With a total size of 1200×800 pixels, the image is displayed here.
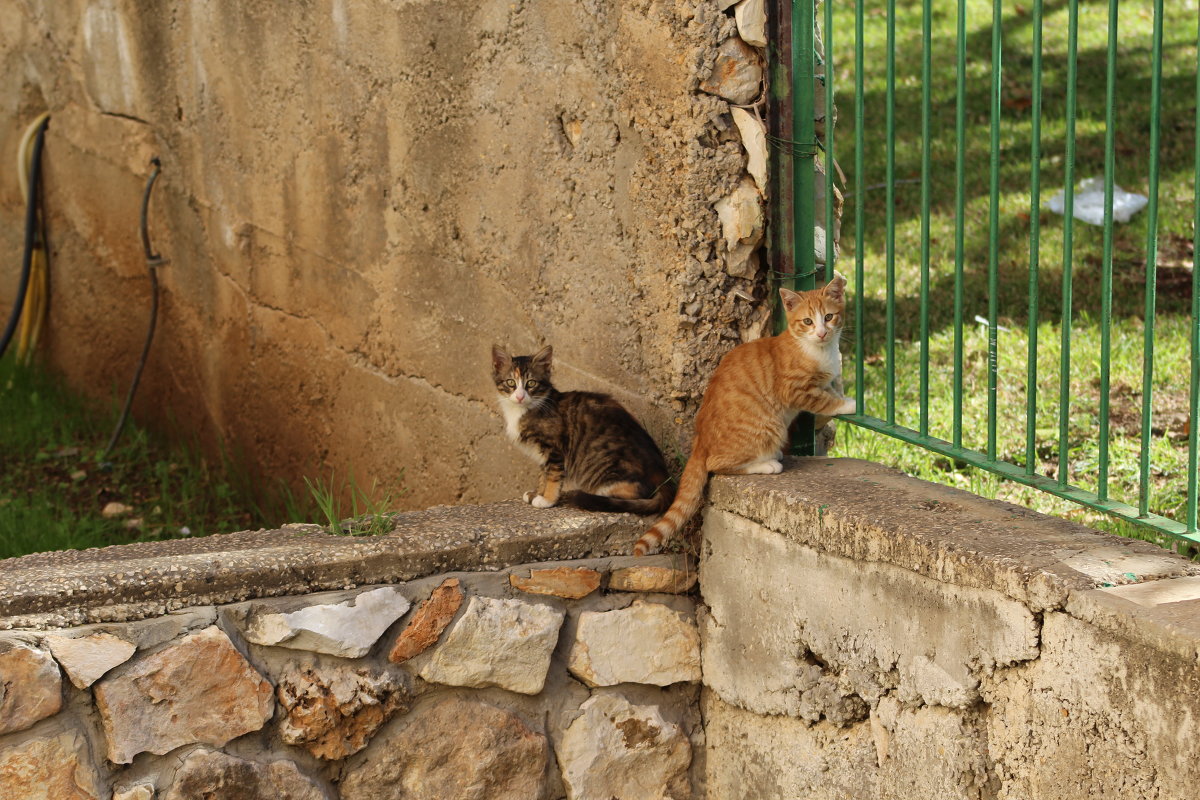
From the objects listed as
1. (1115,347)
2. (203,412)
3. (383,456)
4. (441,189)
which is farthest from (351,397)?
(1115,347)

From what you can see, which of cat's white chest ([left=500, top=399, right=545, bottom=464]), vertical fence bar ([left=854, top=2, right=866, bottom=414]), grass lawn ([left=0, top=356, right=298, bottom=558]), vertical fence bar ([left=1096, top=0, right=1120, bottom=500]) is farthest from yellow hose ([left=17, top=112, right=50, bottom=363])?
vertical fence bar ([left=1096, top=0, right=1120, bottom=500])

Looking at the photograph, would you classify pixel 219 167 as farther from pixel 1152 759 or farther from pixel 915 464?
pixel 1152 759

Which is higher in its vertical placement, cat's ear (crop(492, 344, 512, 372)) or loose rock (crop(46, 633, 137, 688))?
cat's ear (crop(492, 344, 512, 372))

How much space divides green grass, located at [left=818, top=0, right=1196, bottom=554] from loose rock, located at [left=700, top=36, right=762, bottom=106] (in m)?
1.21

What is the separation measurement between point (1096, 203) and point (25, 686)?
5.53 m

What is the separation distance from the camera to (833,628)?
2.93 m

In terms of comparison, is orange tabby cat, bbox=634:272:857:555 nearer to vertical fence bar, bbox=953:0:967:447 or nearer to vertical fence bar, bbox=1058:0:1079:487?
vertical fence bar, bbox=953:0:967:447

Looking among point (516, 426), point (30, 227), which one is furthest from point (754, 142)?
point (30, 227)

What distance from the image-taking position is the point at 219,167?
5219mm

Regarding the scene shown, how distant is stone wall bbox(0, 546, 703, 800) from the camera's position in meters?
2.80

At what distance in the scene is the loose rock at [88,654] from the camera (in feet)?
9.05

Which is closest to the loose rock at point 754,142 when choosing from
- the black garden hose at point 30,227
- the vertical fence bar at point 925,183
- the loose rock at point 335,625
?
the vertical fence bar at point 925,183

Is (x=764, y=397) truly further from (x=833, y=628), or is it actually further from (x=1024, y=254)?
(x=1024, y=254)

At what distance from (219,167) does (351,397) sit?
1.22 m
